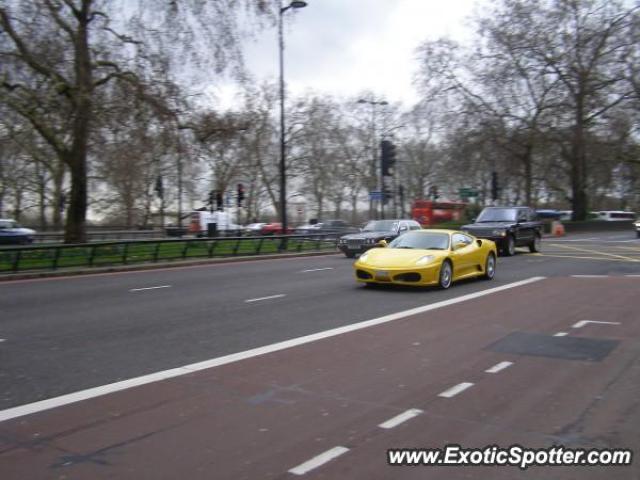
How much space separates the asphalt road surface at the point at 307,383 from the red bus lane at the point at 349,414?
0.02m

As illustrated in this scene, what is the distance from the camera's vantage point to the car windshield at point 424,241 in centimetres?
1456

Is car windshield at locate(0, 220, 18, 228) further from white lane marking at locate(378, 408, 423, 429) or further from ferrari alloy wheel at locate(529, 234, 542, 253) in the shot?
white lane marking at locate(378, 408, 423, 429)

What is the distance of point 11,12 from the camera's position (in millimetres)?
23891

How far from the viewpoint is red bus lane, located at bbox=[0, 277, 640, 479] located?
431 cm

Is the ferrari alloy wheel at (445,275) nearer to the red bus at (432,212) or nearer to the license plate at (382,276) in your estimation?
the license plate at (382,276)

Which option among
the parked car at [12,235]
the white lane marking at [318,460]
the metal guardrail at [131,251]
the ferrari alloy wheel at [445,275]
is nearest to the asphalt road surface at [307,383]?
the white lane marking at [318,460]

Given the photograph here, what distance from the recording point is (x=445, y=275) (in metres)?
14.2

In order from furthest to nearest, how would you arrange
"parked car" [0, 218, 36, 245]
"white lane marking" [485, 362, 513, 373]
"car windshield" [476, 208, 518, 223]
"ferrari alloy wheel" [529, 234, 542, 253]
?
"parked car" [0, 218, 36, 245]
"ferrari alloy wheel" [529, 234, 542, 253]
"car windshield" [476, 208, 518, 223]
"white lane marking" [485, 362, 513, 373]

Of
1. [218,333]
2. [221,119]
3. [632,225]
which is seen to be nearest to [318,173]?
[632,225]

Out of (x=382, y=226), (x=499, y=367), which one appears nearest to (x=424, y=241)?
(x=499, y=367)

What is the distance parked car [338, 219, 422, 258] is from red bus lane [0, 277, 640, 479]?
52.3 feet

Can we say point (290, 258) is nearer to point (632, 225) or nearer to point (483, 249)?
point (483, 249)

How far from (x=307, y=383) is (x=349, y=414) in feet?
3.53

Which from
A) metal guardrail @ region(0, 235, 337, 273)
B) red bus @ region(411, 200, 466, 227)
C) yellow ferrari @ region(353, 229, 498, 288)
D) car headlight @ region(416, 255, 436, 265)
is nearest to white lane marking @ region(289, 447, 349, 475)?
yellow ferrari @ region(353, 229, 498, 288)
